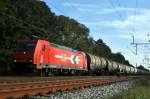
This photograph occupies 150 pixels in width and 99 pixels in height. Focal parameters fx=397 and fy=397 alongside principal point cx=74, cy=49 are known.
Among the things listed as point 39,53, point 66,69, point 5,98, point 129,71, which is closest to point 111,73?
point 129,71

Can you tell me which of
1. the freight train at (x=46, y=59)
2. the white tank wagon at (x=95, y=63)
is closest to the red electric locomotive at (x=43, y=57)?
the freight train at (x=46, y=59)

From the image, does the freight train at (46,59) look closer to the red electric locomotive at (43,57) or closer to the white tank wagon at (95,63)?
the red electric locomotive at (43,57)

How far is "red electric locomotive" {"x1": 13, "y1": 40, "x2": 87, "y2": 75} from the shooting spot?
3288 centimetres

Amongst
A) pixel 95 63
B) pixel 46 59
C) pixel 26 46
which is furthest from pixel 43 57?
pixel 95 63

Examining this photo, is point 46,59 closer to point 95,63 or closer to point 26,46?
point 26,46

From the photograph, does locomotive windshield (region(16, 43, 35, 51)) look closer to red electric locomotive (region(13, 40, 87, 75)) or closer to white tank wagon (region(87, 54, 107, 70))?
red electric locomotive (region(13, 40, 87, 75))

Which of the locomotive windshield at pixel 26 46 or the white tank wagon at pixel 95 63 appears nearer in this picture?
the locomotive windshield at pixel 26 46

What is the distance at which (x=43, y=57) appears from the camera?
116 feet

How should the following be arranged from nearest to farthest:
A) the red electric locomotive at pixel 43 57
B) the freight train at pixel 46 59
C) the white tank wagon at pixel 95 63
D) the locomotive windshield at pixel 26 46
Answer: the freight train at pixel 46 59, the red electric locomotive at pixel 43 57, the locomotive windshield at pixel 26 46, the white tank wagon at pixel 95 63

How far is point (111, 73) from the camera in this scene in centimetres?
7256

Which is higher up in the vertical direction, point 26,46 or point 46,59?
point 26,46

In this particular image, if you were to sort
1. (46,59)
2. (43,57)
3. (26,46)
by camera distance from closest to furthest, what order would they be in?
(26,46), (43,57), (46,59)

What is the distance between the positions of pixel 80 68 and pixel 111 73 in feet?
78.2

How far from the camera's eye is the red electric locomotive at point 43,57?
108ft
